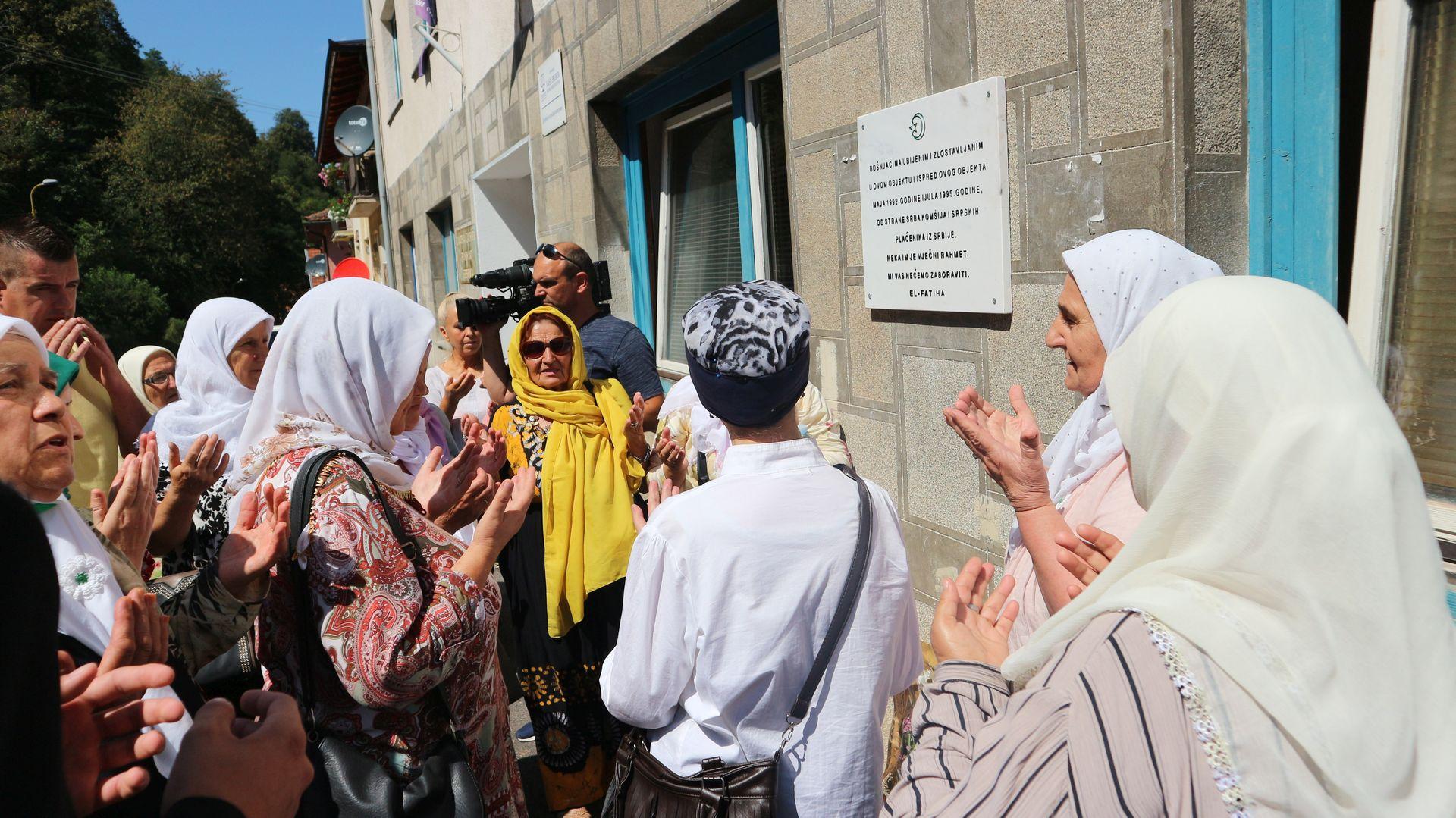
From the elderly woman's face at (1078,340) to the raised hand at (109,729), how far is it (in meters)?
1.82

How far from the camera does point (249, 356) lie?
2959mm

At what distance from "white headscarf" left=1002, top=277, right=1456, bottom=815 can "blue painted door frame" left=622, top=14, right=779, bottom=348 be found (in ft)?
11.1

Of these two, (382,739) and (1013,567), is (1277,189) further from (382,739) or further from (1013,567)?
(382,739)

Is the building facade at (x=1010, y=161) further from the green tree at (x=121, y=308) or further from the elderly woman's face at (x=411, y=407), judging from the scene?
the green tree at (x=121, y=308)

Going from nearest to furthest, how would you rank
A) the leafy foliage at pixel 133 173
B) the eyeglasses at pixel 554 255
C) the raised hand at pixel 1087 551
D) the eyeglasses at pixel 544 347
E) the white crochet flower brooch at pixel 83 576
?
the white crochet flower brooch at pixel 83 576, the raised hand at pixel 1087 551, the eyeglasses at pixel 544 347, the eyeglasses at pixel 554 255, the leafy foliage at pixel 133 173

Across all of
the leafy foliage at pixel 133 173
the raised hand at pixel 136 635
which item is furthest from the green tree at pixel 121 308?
the raised hand at pixel 136 635

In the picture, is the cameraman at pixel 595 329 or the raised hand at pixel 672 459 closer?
the raised hand at pixel 672 459

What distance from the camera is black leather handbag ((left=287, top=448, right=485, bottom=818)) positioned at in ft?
5.83

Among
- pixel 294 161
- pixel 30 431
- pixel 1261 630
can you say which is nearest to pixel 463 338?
pixel 30 431

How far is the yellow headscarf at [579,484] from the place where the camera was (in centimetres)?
312

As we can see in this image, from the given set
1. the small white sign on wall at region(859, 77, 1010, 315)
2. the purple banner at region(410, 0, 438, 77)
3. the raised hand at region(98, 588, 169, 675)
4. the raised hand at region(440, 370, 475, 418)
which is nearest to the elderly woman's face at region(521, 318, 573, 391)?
the raised hand at region(440, 370, 475, 418)

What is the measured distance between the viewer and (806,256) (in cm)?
371

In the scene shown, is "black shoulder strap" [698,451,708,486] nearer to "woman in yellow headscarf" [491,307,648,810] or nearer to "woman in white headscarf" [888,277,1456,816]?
"woman in yellow headscarf" [491,307,648,810]

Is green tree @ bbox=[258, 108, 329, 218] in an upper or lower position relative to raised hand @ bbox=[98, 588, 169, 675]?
upper
